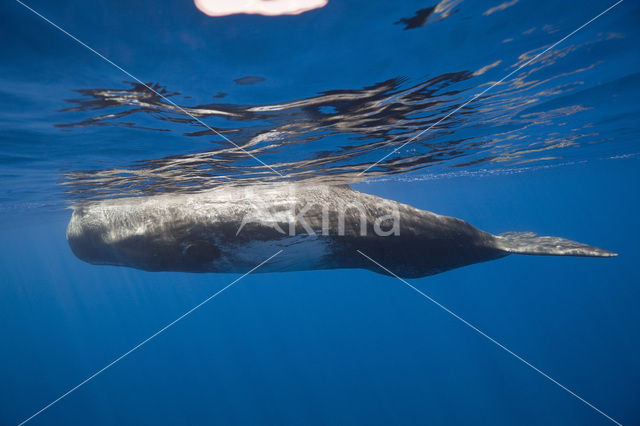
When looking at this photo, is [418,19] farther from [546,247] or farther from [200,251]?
[546,247]

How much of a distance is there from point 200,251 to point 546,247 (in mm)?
7057

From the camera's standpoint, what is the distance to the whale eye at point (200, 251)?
5.32m

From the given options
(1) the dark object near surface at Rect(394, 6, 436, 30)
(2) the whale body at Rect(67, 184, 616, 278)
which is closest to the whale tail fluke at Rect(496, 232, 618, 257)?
(2) the whale body at Rect(67, 184, 616, 278)

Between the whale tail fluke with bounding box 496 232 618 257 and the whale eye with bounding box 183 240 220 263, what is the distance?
5.76m

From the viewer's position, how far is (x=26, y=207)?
711 inches

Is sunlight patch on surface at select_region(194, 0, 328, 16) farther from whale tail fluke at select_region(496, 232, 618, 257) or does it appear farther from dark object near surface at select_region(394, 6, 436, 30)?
whale tail fluke at select_region(496, 232, 618, 257)

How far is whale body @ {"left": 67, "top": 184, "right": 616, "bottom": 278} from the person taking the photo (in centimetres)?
541

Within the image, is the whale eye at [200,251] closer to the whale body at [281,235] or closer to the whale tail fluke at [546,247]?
the whale body at [281,235]

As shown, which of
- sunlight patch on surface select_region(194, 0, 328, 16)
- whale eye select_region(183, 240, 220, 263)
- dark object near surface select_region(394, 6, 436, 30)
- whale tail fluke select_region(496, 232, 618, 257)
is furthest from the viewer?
whale tail fluke select_region(496, 232, 618, 257)

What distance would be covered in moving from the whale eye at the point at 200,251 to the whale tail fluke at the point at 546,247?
227 inches

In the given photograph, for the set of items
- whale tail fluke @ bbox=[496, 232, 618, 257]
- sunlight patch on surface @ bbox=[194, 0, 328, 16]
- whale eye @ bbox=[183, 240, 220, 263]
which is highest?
sunlight patch on surface @ bbox=[194, 0, 328, 16]

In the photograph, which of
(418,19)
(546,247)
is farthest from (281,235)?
(546,247)

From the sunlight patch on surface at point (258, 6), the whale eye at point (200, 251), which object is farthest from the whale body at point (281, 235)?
the sunlight patch on surface at point (258, 6)

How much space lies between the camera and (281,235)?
5.50m
